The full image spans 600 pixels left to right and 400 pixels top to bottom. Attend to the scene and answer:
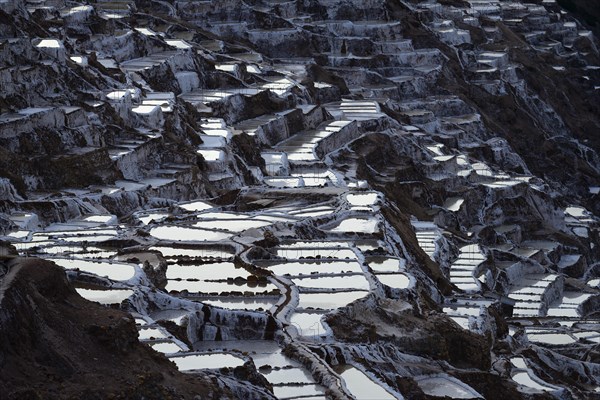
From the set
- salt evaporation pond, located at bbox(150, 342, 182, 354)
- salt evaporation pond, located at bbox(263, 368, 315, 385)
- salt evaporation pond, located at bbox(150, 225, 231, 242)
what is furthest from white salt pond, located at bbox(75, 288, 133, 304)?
salt evaporation pond, located at bbox(150, 225, 231, 242)

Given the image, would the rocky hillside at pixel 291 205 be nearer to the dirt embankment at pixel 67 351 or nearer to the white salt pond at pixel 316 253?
the dirt embankment at pixel 67 351

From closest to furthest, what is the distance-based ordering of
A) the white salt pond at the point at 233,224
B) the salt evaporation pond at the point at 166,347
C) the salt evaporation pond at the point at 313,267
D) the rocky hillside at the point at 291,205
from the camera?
1. the rocky hillside at the point at 291,205
2. the salt evaporation pond at the point at 166,347
3. the salt evaporation pond at the point at 313,267
4. the white salt pond at the point at 233,224

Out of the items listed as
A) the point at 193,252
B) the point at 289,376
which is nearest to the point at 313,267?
the point at 193,252

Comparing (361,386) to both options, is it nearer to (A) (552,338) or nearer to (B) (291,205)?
(A) (552,338)

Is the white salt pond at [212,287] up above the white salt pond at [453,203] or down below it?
above

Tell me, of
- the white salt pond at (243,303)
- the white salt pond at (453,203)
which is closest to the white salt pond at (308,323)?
the white salt pond at (243,303)

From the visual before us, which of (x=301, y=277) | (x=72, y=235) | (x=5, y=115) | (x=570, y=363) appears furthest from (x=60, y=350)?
(x=5, y=115)
